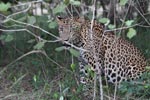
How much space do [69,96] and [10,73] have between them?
159cm

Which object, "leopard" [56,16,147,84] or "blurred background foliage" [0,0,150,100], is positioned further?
"leopard" [56,16,147,84]

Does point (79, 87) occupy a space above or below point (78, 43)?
below

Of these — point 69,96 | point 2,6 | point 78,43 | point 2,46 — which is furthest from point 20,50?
point 2,6

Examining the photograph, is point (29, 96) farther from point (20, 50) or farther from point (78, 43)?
point (20, 50)

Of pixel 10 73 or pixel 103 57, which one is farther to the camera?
pixel 10 73

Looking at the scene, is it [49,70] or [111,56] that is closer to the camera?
[111,56]

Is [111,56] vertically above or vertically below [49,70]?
above

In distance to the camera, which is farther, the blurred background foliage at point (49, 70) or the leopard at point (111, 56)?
the leopard at point (111, 56)

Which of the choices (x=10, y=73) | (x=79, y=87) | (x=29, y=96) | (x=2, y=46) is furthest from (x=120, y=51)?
(x=2, y=46)

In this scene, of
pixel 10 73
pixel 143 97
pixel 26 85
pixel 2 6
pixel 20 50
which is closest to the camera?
pixel 2 6

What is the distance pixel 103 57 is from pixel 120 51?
9.2 inches

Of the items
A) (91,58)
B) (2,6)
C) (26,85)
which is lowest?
(26,85)

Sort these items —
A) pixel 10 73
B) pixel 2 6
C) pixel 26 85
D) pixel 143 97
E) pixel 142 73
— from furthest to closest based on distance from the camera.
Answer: pixel 10 73, pixel 26 85, pixel 142 73, pixel 143 97, pixel 2 6

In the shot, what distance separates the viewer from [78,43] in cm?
610
